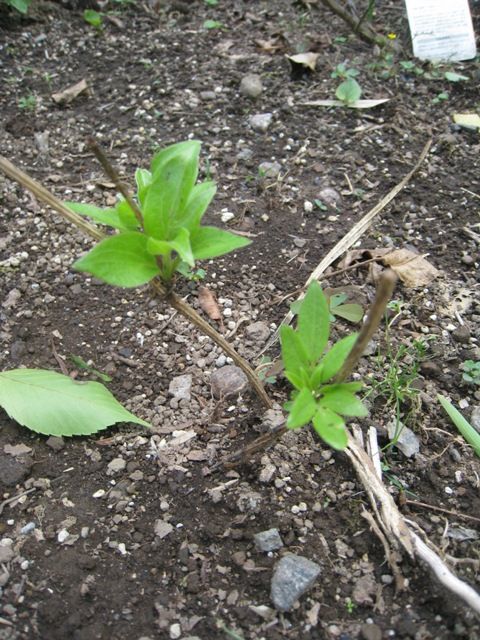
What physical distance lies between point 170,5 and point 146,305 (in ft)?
6.44

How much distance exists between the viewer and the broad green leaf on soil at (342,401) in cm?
99

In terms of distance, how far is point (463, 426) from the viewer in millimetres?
1452

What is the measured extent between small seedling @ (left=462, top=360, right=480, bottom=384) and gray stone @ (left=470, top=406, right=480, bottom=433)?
80mm

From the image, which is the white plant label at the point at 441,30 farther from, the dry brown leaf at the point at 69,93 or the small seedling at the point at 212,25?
the dry brown leaf at the point at 69,93

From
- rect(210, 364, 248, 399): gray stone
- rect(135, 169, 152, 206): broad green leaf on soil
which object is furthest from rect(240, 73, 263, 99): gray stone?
rect(135, 169, 152, 206): broad green leaf on soil

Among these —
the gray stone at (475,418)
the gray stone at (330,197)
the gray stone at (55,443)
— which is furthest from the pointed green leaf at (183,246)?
the gray stone at (330,197)

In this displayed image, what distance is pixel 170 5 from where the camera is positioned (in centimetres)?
302

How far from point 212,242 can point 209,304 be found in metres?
0.82

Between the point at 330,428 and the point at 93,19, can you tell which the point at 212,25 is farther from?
the point at 330,428

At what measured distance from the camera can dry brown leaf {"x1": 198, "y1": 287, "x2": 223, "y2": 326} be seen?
70.6 inches

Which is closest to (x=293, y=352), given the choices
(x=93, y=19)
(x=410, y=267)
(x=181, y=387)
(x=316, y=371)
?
(x=316, y=371)

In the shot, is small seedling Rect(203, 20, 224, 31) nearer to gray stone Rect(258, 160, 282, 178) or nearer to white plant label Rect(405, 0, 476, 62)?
white plant label Rect(405, 0, 476, 62)

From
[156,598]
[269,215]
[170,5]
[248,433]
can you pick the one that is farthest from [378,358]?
[170,5]

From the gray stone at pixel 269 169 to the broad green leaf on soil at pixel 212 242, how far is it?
3.97ft
